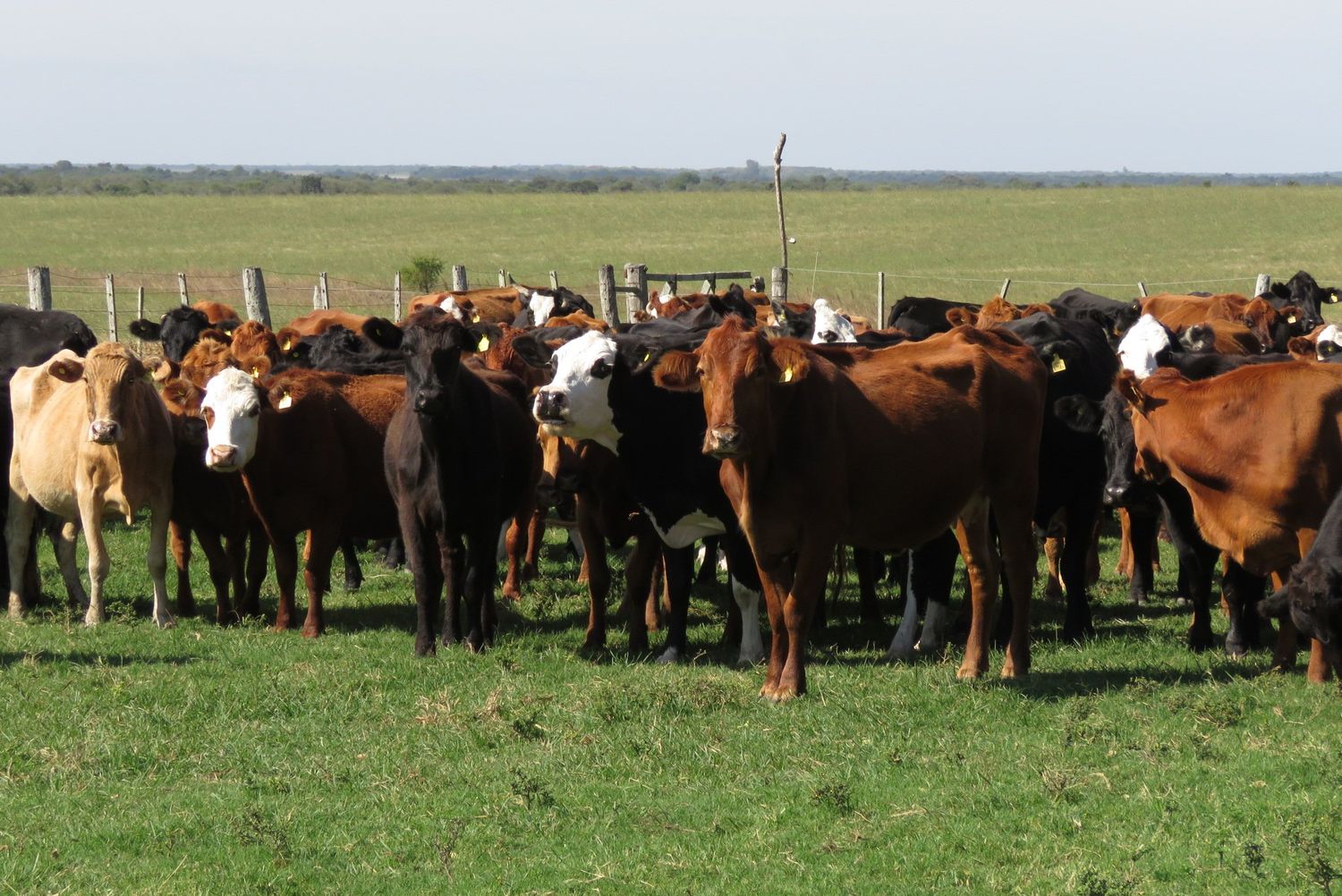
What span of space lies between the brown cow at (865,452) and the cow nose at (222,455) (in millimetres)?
3474

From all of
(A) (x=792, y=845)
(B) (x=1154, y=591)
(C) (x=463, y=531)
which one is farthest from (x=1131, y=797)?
(B) (x=1154, y=591)

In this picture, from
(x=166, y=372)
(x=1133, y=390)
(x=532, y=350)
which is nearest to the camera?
(x=1133, y=390)

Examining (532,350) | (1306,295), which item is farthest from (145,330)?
(1306,295)

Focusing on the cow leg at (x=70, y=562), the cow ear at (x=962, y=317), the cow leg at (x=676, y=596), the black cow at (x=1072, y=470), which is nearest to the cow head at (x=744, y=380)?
the cow leg at (x=676, y=596)

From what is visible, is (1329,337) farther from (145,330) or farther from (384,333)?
(145,330)

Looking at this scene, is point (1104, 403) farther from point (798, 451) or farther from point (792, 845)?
point (792, 845)

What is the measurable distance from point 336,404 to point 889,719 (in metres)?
5.27

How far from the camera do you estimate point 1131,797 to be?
6578 millimetres

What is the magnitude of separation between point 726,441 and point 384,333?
3365mm

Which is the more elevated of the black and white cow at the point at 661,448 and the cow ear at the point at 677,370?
the cow ear at the point at 677,370

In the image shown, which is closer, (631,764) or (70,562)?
(631,764)

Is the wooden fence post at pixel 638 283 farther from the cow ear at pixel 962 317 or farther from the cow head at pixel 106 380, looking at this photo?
the cow head at pixel 106 380

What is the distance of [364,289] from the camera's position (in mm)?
45906

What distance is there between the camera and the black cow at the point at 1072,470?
34.5 feet
